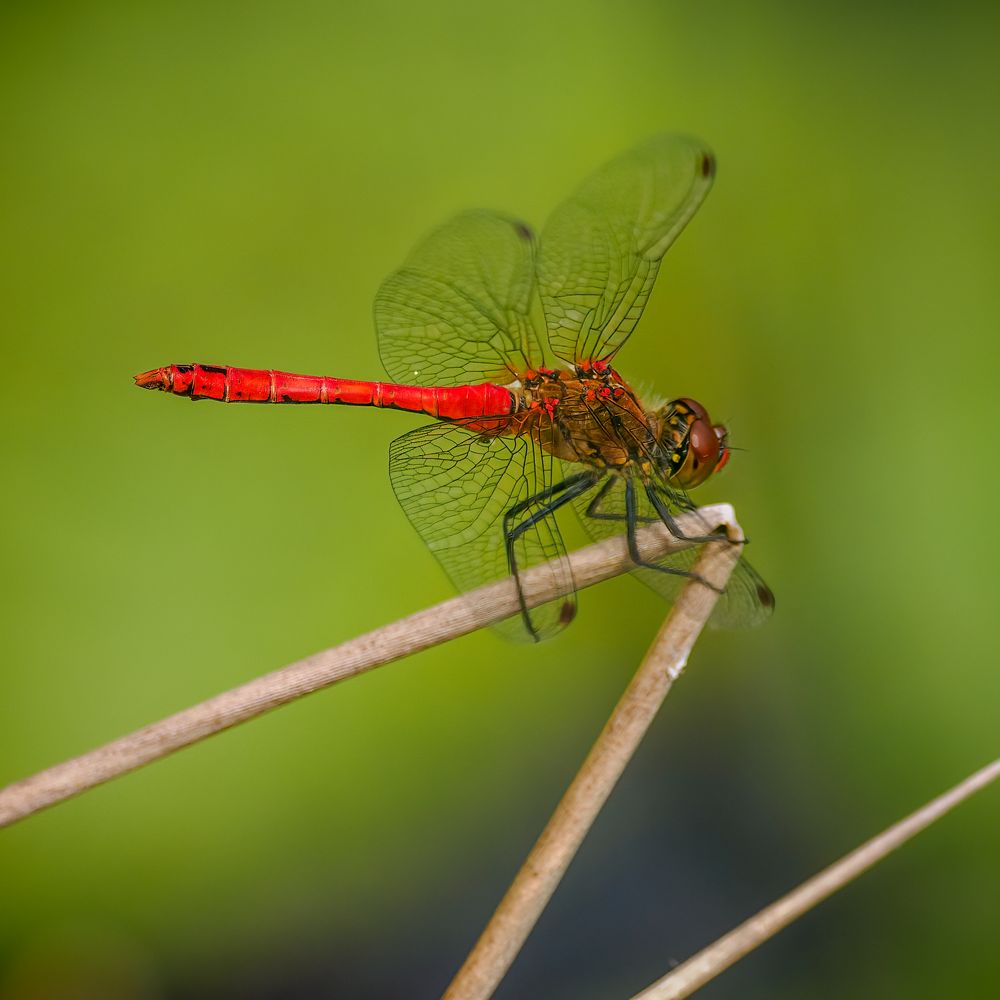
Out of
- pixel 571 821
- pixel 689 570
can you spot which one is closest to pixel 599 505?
pixel 689 570

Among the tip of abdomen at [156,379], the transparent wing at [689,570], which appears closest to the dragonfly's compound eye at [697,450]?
the transparent wing at [689,570]

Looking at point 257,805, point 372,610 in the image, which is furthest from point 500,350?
point 257,805

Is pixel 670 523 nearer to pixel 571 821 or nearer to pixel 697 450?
pixel 697 450

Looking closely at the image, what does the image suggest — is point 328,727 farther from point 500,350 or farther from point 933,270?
point 933,270

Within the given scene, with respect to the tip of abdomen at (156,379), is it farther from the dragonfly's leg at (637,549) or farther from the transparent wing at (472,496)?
the dragonfly's leg at (637,549)

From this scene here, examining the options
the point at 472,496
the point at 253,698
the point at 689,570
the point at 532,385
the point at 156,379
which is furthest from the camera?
the point at 532,385

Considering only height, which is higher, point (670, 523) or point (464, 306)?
point (464, 306)

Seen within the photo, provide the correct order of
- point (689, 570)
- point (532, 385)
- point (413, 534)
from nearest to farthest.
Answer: point (689, 570) < point (532, 385) < point (413, 534)
